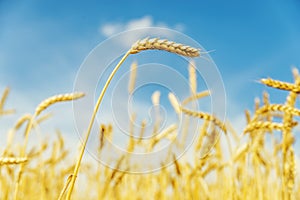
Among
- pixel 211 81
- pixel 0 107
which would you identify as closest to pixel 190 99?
pixel 211 81

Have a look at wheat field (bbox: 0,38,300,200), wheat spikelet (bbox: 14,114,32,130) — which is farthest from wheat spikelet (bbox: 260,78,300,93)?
wheat spikelet (bbox: 14,114,32,130)

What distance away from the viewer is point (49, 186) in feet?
7.19

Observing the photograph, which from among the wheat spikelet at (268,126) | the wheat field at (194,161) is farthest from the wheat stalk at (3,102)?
the wheat spikelet at (268,126)

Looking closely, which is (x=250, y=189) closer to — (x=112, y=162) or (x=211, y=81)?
(x=112, y=162)

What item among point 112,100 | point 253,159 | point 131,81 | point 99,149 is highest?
point 131,81

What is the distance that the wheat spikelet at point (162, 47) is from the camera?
0.60 meters

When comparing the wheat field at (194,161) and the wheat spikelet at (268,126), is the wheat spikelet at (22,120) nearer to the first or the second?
the wheat field at (194,161)

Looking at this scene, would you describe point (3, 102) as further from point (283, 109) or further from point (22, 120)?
point (283, 109)

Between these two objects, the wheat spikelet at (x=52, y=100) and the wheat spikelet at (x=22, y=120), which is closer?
the wheat spikelet at (x=52, y=100)

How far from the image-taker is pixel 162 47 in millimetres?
605

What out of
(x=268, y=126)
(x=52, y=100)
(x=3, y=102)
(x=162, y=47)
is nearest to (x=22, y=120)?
(x=3, y=102)

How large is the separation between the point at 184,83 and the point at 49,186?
1.29m

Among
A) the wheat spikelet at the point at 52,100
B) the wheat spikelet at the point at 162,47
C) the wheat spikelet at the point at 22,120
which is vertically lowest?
the wheat spikelet at the point at 162,47

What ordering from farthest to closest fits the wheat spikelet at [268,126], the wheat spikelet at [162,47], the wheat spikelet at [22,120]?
the wheat spikelet at [22,120], the wheat spikelet at [268,126], the wheat spikelet at [162,47]
